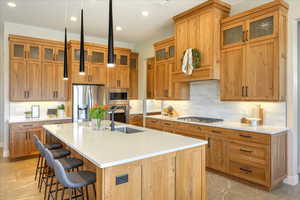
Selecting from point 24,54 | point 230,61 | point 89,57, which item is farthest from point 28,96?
point 230,61

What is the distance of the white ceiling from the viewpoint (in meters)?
3.84

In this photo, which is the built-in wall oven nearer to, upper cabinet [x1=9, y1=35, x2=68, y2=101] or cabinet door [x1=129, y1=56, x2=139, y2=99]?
cabinet door [x1=129, y1=56, x2=139, y2=99]

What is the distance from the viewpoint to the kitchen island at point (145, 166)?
1690 millimetres

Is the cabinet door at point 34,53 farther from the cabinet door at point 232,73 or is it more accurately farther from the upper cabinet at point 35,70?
the cabinet door at point 232,73

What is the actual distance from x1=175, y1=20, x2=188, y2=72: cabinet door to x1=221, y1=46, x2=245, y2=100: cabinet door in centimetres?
91

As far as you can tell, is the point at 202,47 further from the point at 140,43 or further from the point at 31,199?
the point at 31,199

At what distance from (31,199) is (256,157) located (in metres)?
3.37

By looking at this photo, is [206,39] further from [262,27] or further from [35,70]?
[35,70]

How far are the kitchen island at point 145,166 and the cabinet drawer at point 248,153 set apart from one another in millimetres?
1261

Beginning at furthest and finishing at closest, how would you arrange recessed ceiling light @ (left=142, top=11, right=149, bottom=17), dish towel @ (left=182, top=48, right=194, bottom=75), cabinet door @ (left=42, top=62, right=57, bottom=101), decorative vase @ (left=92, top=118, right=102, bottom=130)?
1. cabinet door @ (left=42, top=62, right=57, bottom=101)
2. recessed ceiling light @ (left=142, top=11, right=149, bottom=17)
3. dish towel @ (left=182, top=48, right=194, bottom=75)
4. decorative vase @ (left=92, top=118, right=102, bottom=130)

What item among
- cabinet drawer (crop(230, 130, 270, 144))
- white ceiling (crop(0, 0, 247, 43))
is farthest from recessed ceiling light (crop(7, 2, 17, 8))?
cabinet drawer (crop(230, 130, 270, 144))

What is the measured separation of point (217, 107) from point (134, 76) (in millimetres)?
3191

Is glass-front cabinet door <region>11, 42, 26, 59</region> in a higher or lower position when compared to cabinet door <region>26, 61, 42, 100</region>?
higher

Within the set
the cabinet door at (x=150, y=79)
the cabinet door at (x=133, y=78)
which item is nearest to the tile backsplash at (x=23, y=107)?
the cabinet door at (x=133, y=78)
